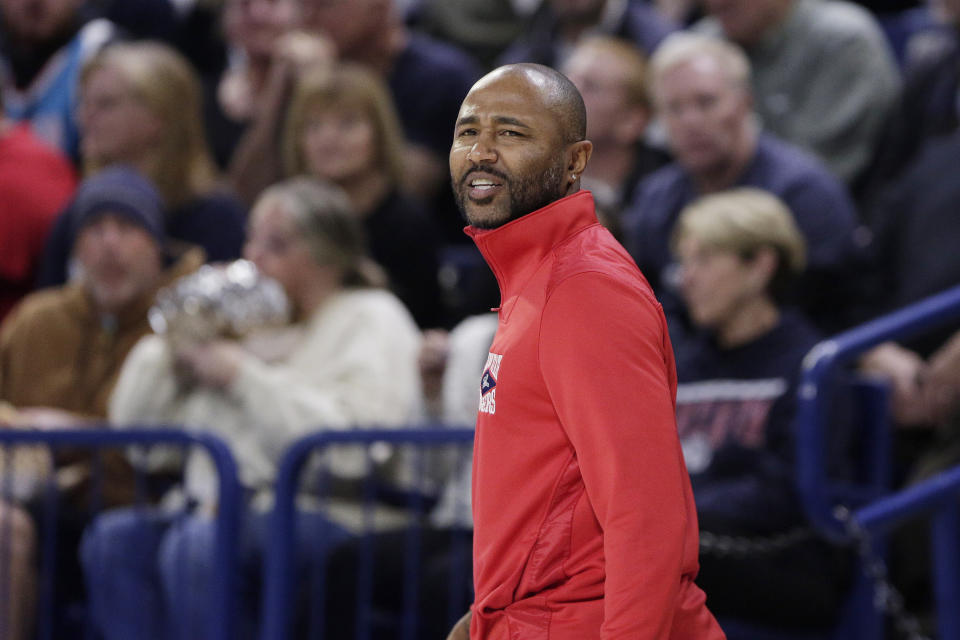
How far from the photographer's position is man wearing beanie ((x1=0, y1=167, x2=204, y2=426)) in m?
4.92

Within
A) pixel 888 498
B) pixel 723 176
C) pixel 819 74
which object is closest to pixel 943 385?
pixel 888 498

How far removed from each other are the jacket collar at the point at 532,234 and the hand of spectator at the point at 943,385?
2.76 m

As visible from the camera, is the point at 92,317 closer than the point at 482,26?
Yes

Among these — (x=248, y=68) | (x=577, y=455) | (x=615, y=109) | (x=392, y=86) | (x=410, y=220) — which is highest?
(x=248, y=68)

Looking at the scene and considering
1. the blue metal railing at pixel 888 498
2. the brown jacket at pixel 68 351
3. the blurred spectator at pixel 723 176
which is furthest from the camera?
the blurred spectator at pixel 723 176

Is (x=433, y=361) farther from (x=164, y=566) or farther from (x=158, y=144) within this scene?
(x=158, y=144)

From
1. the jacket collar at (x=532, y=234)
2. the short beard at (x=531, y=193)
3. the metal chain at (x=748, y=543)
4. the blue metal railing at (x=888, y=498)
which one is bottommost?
the metal chain at (x=748, y=543)

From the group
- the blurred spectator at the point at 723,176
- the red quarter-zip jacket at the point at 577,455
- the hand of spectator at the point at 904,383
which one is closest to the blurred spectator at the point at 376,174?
the blurred spectator at the point at 723,176

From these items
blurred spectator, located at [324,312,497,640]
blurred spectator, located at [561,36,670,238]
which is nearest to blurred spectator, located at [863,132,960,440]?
blurred spectator, located at [561,36,670,238]

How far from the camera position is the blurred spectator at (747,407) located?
13.1 feet

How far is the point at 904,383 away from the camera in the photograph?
4.41 meters

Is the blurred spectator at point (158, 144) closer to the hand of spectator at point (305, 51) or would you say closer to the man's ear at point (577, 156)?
the hand of spectator at point (305, 51)

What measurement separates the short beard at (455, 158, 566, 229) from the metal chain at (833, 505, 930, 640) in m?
2.44

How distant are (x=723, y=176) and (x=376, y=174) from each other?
1297mm
